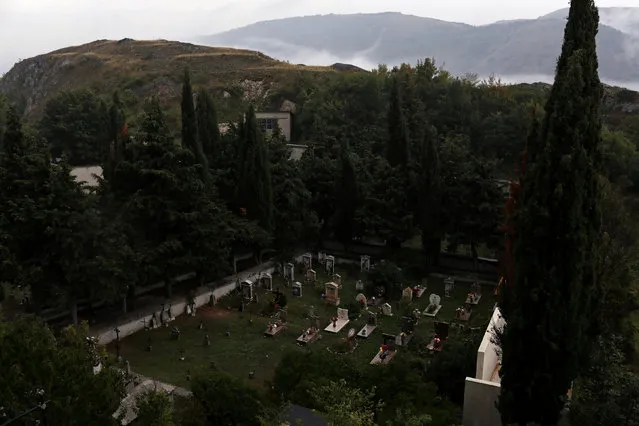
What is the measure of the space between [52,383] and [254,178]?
16147 millimetres

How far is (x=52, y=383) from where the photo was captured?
10.2 m

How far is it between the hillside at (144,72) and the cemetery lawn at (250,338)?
1377 inches

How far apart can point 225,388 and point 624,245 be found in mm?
14675

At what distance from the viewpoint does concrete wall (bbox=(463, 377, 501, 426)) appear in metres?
13.4

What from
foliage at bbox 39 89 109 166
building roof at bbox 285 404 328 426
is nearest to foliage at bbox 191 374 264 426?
building roof at bbox 285 404 328 426

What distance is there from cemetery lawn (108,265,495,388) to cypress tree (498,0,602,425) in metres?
4.35

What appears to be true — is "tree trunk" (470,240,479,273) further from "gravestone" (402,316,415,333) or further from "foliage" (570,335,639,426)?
"foliage" (570,335,639,426)

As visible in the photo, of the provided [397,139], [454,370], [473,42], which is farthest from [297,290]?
[473,42]

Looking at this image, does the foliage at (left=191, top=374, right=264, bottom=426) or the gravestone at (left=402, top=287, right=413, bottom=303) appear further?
the gravestone at (left=402, top=287, right=413, bottom=303)

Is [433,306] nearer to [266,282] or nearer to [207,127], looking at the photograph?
[266,282]

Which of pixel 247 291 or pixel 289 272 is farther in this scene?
pixel 289 272

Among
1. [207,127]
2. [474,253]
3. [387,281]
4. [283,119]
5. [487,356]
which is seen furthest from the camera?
[283,119]

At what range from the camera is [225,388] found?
12.7 m

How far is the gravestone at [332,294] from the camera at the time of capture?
23625mm
